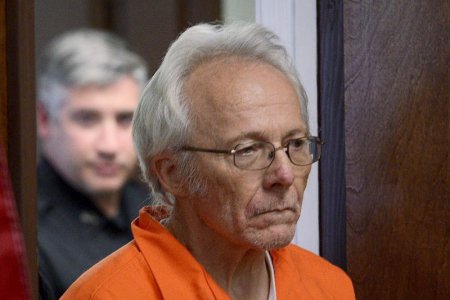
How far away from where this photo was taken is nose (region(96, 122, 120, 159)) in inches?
76.6

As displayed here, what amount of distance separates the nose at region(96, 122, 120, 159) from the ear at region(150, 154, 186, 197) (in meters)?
0.24

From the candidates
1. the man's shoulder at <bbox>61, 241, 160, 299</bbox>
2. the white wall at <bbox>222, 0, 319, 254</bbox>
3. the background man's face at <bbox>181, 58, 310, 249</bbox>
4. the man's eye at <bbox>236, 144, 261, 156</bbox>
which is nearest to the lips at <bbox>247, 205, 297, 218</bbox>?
the background man's face at <bbox>181, 58, 310, 249</bbox>

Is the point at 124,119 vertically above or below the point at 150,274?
above

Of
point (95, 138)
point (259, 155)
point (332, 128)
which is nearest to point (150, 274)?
point (259, 155)

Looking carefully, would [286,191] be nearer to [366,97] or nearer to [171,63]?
[171,63]

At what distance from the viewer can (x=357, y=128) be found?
2.49 metres

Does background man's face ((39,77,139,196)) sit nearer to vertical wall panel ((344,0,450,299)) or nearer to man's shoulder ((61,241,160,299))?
man's shoulder ((61,241,160,299))

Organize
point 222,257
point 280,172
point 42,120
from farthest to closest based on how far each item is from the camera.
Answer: point 42,120, point 222,257, point 280,172

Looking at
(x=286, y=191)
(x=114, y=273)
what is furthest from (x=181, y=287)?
(x=286, y=191)

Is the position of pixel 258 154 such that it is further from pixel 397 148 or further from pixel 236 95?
pixel 397 148

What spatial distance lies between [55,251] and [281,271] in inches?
21.2

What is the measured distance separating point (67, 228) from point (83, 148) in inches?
7.6

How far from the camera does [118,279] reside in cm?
158

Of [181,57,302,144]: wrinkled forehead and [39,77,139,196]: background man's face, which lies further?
[39,77,139,196]: background man's face
